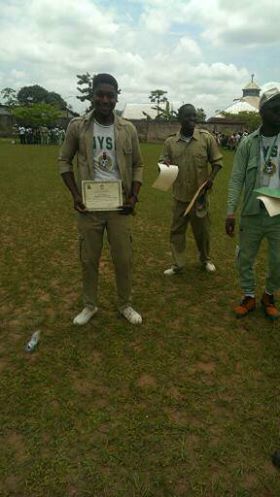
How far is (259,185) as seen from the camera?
3.56 m

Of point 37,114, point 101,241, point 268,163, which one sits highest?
point 37,114

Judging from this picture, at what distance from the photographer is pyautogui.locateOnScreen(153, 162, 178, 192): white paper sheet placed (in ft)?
14.0

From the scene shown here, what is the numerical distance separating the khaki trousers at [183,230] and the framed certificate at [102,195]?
1455 millimetres

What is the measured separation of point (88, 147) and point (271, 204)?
1569 mm

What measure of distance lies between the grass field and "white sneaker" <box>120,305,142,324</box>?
6cm

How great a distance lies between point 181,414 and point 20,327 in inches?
71.2

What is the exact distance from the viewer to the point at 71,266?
5238mm

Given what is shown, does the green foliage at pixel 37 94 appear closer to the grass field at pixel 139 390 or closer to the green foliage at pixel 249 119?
the green foliage at pixel 249 119

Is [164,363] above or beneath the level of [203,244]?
beneath

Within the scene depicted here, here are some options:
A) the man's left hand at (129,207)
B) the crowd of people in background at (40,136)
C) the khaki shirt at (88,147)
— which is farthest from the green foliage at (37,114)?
the man's left hand at (129,207)

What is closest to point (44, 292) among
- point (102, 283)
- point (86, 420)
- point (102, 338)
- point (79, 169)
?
point (102, 283)

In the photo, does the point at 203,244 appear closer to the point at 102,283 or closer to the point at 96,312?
the point at 102,283

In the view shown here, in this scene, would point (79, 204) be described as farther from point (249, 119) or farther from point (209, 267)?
point (249, 119)

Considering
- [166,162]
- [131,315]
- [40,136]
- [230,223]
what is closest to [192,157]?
[166,162]
